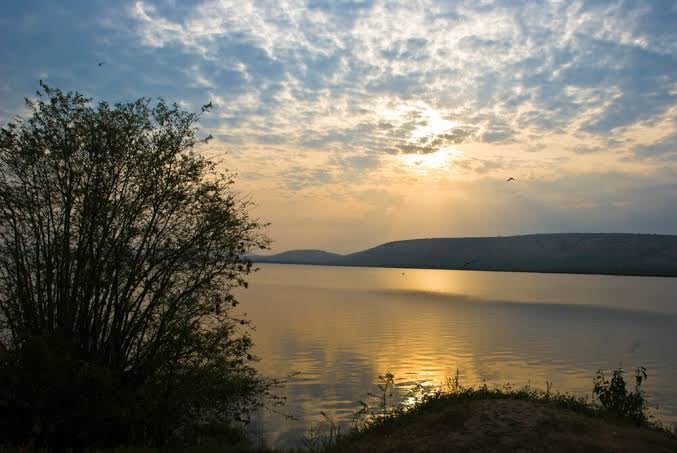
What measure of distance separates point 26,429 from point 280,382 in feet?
53.9

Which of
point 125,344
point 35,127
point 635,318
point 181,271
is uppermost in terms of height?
point 35,127

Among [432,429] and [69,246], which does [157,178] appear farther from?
[432,429]

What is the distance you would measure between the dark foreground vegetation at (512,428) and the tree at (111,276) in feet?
22.7

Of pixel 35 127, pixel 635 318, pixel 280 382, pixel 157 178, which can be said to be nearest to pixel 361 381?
pixel 280 382

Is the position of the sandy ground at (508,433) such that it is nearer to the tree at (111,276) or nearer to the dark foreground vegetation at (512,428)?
the dark foreground vegetation at (512,428)

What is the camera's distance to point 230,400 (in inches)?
842

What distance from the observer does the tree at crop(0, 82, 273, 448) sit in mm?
17281

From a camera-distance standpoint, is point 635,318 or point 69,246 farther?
point 635,318

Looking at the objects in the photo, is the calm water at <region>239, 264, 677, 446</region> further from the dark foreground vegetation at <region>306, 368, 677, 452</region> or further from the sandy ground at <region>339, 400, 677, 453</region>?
the sandy ground at <region>339, 400, 677, 453</region>

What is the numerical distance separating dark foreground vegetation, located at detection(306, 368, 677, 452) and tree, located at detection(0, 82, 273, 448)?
6909 millimetres

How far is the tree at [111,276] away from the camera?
17281mm

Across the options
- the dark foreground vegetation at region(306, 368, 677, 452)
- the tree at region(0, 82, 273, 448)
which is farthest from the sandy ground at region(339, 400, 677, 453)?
the tree at region(0, 82, 273, 448)

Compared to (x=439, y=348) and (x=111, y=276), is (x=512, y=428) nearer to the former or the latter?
(x=111, y=276)

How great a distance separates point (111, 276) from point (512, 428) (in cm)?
1456
